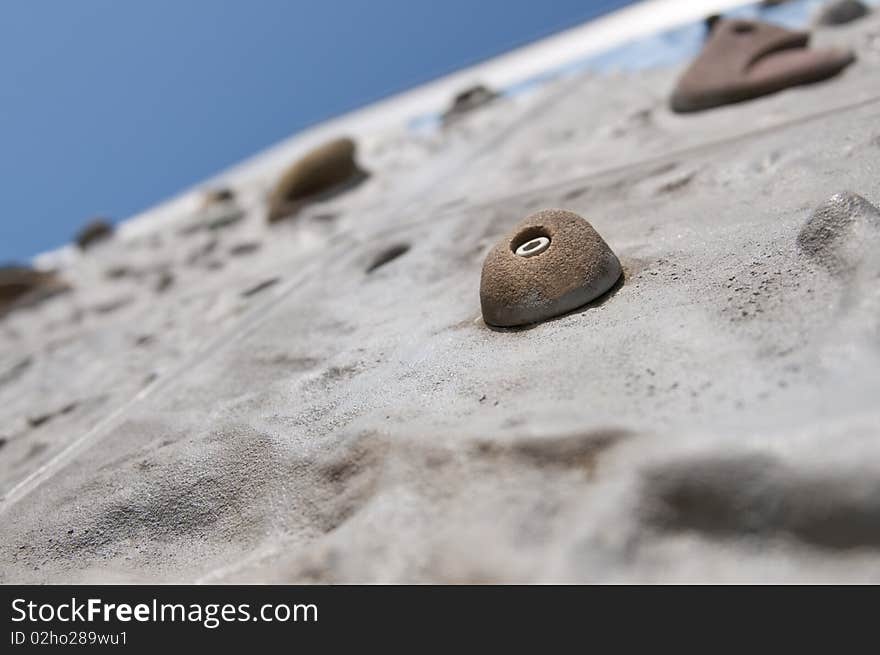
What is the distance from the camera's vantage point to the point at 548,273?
4.34 feet

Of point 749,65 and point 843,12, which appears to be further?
point 843,12

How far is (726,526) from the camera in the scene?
2.55 feet

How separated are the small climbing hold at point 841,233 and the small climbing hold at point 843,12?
2844 millimetres

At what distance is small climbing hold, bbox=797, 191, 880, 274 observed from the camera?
109 centimetres

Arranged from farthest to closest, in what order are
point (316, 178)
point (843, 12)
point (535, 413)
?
Answer: point (316, 178)
point (843, 12)
point (535, 413)

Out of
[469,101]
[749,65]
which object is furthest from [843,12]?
[469,101]

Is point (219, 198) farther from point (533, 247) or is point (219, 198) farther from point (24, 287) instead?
point (533, 247)

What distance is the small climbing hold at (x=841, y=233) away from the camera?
109 cm

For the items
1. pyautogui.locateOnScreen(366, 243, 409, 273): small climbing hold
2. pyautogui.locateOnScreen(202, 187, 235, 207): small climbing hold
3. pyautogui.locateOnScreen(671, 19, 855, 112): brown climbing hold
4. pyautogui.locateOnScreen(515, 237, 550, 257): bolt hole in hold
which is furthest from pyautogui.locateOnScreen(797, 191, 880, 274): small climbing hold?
pyautogui.locateOnScreen(202, 187, 235, 207): small climbing hold

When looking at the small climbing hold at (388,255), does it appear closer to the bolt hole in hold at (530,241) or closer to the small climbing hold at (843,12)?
the bolt hole in hold at (530,241)

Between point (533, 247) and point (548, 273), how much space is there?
0.31ft
